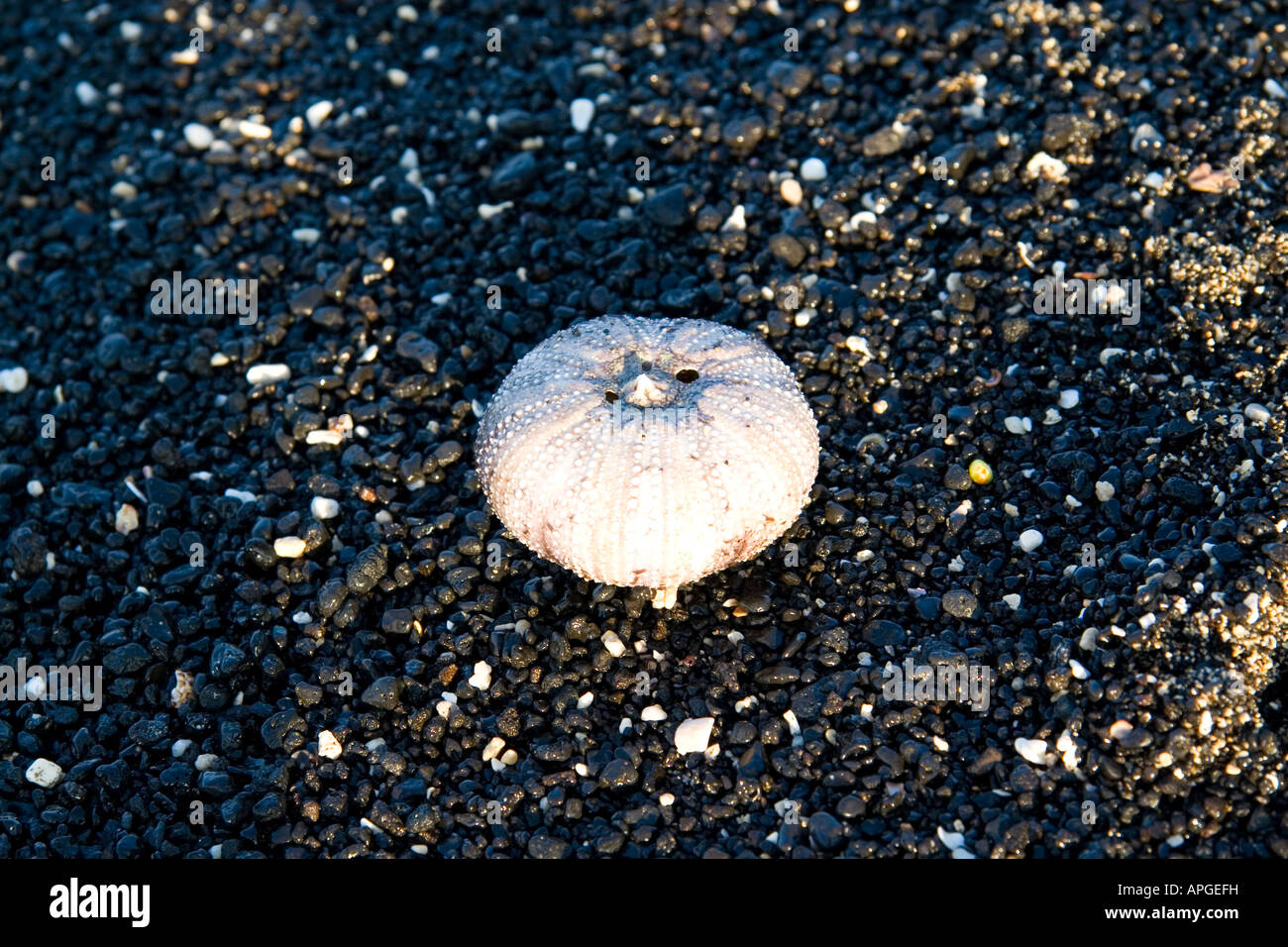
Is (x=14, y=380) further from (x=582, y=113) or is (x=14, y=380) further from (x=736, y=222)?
(x=736, y=222)

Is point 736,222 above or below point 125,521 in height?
above

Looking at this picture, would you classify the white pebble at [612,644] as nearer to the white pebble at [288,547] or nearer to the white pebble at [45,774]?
the white pebble at [288,547]

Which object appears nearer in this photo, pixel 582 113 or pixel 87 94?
pixel 582 113

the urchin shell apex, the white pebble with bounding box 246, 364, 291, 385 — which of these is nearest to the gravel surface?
the white pebble with bounding box 246, 364, 291, 385

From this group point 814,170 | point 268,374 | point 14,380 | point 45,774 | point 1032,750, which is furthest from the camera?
point 814,170

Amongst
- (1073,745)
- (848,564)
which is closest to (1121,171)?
(848,564)

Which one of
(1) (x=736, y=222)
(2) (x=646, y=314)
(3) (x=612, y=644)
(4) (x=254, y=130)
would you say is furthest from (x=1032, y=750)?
(4) (x=254, y=130)

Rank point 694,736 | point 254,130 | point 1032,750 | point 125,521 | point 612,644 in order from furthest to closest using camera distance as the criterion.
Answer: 1. point 254,130
2. point 125,521
3. point 612,644
4. point 694,736
5. point 1032,750

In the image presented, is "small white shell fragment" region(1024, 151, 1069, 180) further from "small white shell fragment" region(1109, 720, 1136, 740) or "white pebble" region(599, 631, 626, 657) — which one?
"white pebble" region(599, 631, 626, 657)
